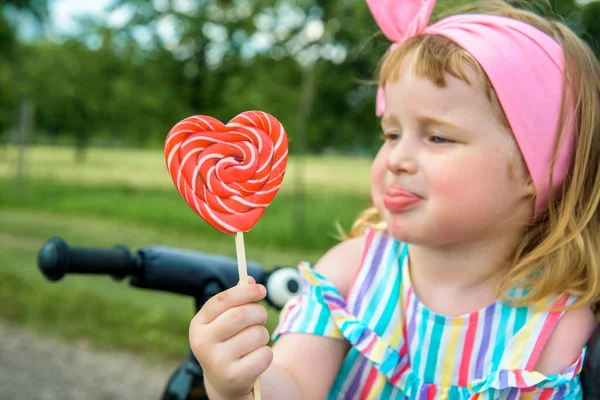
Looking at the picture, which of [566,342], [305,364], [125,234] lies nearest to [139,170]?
[125,234]

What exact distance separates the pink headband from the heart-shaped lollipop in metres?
0.43

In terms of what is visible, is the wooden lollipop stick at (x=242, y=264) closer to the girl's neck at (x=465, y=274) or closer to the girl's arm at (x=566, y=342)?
the girl's neck at (x=465, y=274)

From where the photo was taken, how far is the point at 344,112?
31.8 feet

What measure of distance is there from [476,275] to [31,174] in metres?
16.6

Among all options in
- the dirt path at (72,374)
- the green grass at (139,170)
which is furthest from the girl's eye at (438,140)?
the green grass at (139,170)

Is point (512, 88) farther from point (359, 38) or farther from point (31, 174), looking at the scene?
point (31, 174)

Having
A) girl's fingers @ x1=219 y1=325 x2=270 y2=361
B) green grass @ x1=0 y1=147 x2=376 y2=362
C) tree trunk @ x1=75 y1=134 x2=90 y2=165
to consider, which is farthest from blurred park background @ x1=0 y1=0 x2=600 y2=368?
tree trunk @ x1=75 y1=134 x2=90 y2=165

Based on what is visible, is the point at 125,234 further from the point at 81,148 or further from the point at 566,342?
Result: the point at 81,148

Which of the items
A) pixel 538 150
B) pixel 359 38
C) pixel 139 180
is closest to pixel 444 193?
pixel 538 150

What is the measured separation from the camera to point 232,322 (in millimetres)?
1014

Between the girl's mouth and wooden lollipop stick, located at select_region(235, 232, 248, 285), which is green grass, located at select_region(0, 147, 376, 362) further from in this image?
wooden lollipop stick, located at select_region(235, 232, 248, 285)

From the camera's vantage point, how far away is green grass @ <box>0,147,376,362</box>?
4.38 meters

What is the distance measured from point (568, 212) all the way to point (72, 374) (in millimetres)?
3126

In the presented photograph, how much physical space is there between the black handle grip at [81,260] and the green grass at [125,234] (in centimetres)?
56
